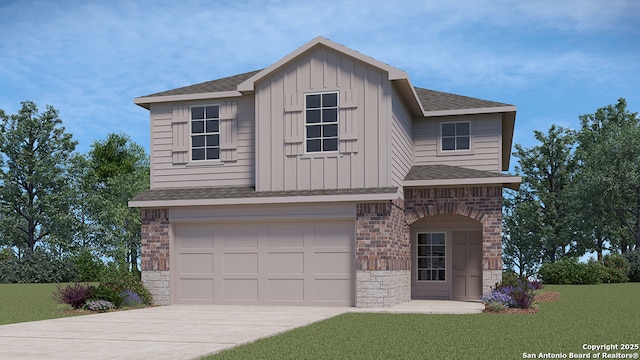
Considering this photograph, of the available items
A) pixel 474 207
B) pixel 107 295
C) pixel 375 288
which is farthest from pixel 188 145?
pixel 474 207

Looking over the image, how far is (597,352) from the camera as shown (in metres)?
A: 9.98

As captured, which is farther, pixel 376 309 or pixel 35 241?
pixel 35 241

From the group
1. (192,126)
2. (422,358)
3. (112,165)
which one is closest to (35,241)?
(112,165)

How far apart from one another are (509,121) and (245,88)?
881 cm

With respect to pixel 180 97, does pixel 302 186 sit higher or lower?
lower

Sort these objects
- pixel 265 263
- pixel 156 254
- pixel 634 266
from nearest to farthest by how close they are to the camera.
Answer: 1. pixel 265 263
2. pixel 156 254
3. pixel 634 266

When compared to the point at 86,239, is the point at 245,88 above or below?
above

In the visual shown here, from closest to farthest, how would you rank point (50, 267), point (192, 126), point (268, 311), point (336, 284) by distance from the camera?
1. point (268, 311)
2. point (336, 284)
3. point (192, 126)
4. point (50, 267)

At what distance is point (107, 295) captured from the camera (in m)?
18.6

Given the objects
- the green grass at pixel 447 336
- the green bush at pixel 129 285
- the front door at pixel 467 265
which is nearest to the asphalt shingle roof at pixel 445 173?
the front door at pixel 467 265

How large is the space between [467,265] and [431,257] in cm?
119

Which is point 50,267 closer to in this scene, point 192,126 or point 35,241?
point 35,241

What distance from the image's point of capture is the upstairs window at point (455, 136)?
22.8m

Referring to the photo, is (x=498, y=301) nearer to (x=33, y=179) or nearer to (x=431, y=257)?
(x=431, y=257)
